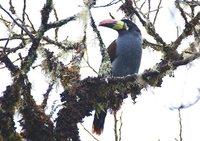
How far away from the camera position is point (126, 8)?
327 cm

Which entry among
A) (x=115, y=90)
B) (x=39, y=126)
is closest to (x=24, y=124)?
(x=39, y=126)

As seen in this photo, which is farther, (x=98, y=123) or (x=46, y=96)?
(x=98, y=123)

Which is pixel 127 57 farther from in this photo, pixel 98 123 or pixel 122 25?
pixel 98 123

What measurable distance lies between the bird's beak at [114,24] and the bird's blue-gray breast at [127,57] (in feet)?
0.50

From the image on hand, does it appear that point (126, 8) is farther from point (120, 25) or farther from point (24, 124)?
point (120, 25)

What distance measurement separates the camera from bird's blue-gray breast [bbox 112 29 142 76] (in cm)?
484

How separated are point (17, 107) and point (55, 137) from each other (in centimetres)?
30

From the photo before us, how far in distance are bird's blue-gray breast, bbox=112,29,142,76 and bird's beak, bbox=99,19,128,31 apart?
0.15 meters

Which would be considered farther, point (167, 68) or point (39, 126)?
point (167, 68)

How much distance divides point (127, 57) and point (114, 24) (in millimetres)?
384

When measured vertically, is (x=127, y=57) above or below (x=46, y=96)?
above

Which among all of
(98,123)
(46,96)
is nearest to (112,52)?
(98,123)

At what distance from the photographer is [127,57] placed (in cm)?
487

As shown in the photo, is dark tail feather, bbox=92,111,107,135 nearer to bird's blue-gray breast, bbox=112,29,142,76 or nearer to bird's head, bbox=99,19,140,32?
bird's blue-gray breast, bbox=112,29,142,76
